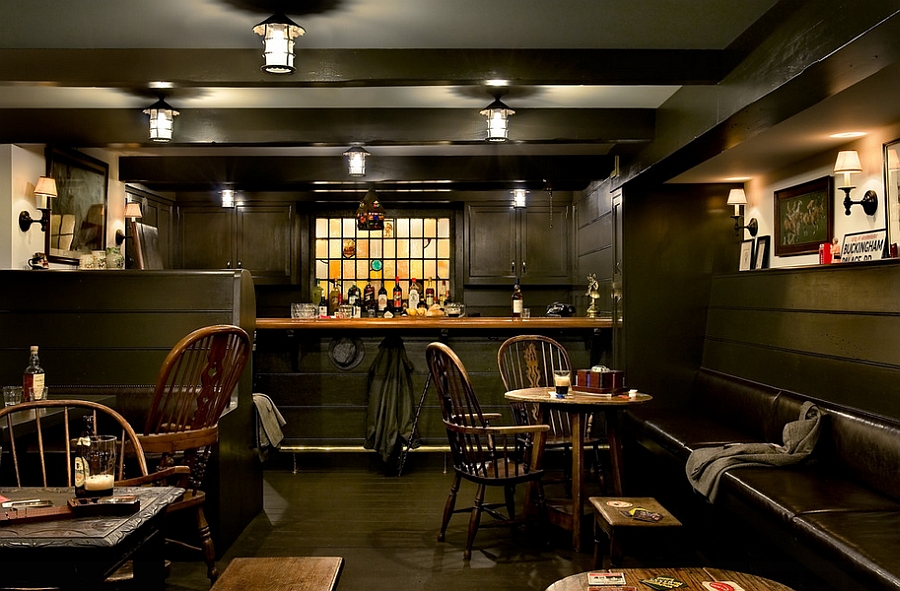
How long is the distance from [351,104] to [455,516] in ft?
8.83

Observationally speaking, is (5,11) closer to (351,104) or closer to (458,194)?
(351,104)

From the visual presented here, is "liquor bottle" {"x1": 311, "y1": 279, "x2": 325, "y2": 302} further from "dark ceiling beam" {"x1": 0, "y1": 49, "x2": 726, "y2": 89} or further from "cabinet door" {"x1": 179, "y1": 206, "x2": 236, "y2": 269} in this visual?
"dark ceiling beam" {"x1": 0, "y1": 49, "x2": 726, "y2": 89}

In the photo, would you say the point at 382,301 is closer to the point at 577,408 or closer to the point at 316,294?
the point at 316,294

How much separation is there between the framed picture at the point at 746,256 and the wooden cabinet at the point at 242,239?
4.91 m

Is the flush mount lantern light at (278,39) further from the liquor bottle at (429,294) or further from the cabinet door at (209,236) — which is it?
the cabinet door at (209,236)

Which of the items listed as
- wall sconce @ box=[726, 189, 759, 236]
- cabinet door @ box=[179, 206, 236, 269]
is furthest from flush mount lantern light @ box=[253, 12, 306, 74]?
cabinet door @ box=[179, 206, 236, 269]

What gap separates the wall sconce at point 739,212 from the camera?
5.81 meters

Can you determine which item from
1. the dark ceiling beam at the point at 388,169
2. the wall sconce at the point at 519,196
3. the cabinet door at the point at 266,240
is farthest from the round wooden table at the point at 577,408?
the cabinet door at the point at 266,240

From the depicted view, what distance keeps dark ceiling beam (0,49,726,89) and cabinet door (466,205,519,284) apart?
16.5ft

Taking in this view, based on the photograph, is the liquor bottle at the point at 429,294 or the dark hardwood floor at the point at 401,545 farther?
the liquor bottle at the point at 429,294

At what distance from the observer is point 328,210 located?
9070 millimetres

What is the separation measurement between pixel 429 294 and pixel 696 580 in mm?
6854

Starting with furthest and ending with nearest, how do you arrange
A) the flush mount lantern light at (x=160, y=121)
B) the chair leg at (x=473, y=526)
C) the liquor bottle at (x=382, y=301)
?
the liquor bottle at (x=382, y=301) → the flush mount lantern light at (x=160, y=121) → the chair leg at (x=473, y=526)

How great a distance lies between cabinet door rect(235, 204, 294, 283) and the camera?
29.0ft
